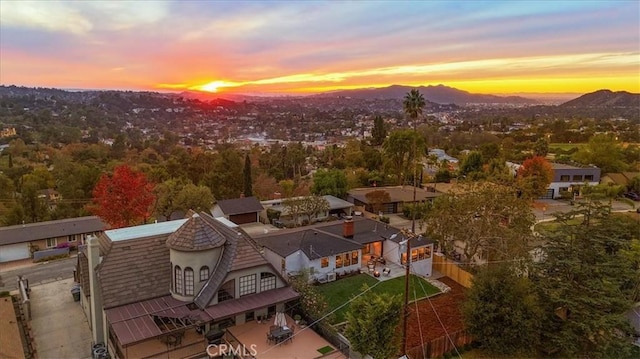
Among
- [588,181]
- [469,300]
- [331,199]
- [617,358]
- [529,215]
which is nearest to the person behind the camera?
[617,358]

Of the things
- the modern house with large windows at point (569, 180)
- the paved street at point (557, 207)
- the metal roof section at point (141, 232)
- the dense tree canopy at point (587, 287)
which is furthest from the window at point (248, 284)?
the modern house with large windows at point (569, 180)

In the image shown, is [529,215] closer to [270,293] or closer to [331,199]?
[270,293]

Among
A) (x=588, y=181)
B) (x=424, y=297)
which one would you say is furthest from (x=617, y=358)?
(x=588, y=181)

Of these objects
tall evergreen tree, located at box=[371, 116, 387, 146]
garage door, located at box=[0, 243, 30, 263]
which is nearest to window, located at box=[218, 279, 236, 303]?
garage door, located at box=[0, 243, 30, 263]

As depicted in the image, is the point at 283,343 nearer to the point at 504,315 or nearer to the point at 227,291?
the point at 227,291

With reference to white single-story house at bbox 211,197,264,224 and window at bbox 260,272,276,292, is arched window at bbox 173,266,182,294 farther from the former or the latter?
white single-story house at bbox 211,197,264,224
